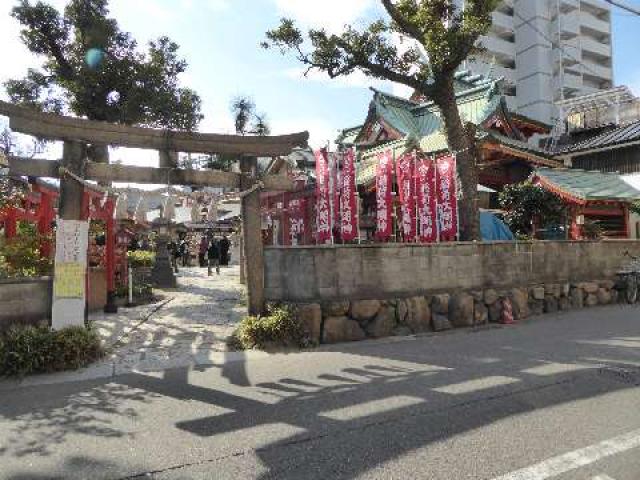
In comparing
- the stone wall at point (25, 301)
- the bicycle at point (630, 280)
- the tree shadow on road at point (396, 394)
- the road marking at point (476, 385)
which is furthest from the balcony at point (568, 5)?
the stone wall at point (25, 301)

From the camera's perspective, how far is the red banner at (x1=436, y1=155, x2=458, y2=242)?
1310 centimetres

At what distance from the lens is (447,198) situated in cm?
1313

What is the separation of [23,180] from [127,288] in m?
4.26

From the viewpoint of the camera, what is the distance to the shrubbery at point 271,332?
9156 mm

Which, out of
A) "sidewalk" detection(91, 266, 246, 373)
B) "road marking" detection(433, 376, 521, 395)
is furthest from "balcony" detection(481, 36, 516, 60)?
"road marking" detection(433, 376, 521, 395)

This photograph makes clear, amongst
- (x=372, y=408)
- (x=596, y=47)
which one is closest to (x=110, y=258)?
(x=372, y=408)

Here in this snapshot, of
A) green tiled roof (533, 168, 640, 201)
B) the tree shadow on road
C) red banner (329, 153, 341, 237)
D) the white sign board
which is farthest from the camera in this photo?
green tiled roof (533, 168, 640, 201)

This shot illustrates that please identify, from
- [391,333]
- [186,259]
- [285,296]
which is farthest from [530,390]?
[186,259]

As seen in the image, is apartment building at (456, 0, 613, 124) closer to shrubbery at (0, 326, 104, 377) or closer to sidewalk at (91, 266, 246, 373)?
sidewalk at (91, 266, 246, 373)

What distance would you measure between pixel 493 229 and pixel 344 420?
528 inches

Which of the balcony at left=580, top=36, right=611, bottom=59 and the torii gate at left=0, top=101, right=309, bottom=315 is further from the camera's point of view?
the balcony at left=580, top=36, right=611, bottom=59

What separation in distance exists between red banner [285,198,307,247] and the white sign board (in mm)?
8375

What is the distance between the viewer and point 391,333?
10.7 meters

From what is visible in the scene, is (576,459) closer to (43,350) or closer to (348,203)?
(43,350)
